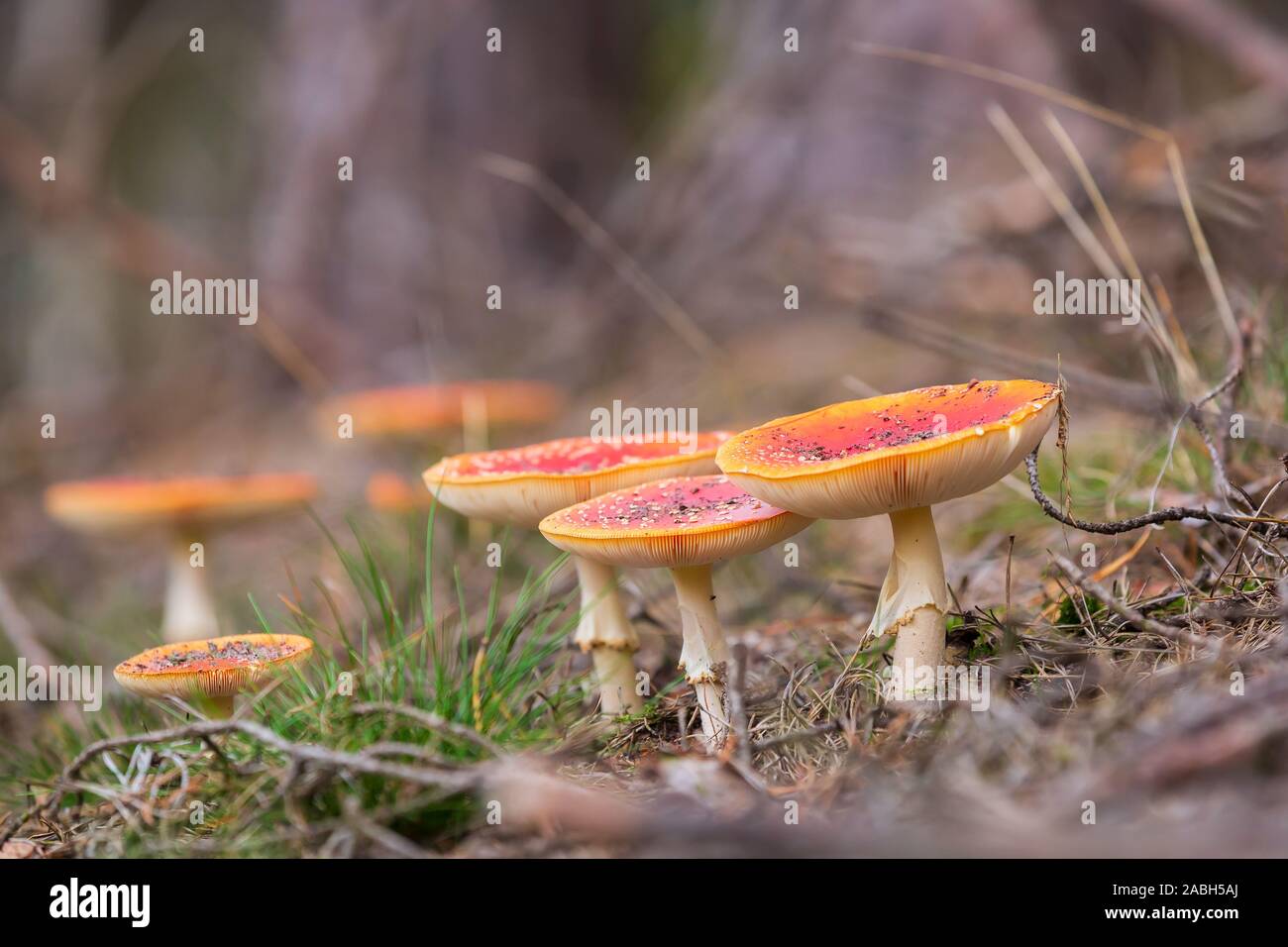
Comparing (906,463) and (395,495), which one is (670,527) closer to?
(906,463)

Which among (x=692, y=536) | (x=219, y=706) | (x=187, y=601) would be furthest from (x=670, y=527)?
(x=187, y=601)

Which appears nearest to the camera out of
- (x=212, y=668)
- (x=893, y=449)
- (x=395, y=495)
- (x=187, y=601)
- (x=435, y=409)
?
(x=893, y=449)

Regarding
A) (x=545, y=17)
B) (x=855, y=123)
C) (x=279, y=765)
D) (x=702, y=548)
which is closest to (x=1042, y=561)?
(x=702, y=548)

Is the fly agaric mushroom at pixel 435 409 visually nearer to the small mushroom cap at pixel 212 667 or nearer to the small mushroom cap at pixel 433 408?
the small mushroom cap at pixel 433 408

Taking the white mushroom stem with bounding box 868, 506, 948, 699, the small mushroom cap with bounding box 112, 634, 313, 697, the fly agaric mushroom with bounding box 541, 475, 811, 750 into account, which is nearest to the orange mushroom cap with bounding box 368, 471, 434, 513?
the small mushroom cap with bounding box 112, 634, 313, 697

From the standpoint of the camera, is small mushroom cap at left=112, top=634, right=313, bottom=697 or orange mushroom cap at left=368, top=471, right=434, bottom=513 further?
orange mushroom cap at left=368, top=471, right=434, bottom=513

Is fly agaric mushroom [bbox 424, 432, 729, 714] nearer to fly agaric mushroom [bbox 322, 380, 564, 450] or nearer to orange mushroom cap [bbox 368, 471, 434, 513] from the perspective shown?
orange mushroom cap [bbox 368, 471, 434, 513]
